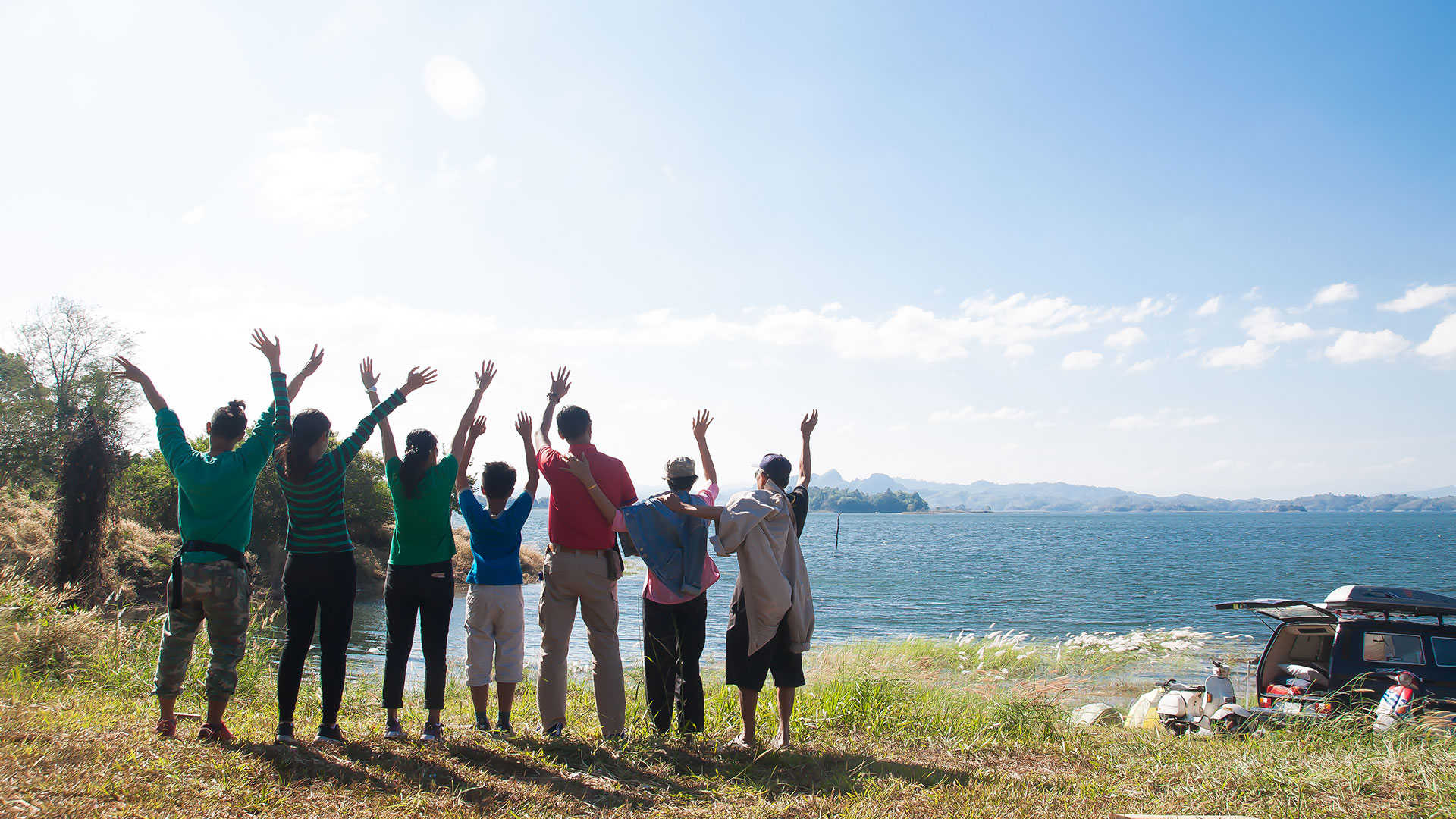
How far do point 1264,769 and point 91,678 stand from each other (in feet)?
31.6

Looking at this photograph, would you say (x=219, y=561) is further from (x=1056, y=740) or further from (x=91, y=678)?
(x=1056, y=740)

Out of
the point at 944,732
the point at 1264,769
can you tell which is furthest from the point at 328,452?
the point at 1264,769

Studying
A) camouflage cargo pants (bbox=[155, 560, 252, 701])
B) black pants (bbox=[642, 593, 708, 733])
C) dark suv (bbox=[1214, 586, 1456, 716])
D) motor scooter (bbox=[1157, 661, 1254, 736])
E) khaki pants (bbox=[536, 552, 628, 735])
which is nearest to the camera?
camouflage cargo pants (bbox=[155, 560, 252, 701])

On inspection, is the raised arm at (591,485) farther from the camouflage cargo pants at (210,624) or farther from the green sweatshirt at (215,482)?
the camouflage cargo pants at (210,624)

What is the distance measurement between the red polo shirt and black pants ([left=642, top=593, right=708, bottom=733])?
718mm

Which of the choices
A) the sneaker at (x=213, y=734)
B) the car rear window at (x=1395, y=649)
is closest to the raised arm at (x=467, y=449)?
the sneaker at (x=213, y=734)

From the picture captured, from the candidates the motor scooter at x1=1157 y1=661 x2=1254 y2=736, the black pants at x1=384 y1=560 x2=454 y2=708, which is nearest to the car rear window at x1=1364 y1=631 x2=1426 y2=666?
the motor scooter at x1=1157 y1=661 x2=1254 y2=736

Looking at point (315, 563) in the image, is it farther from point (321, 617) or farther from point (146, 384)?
point (146, 384)

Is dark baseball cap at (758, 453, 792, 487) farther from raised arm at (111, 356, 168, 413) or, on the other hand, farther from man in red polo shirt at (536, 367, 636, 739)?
raised arm at (111, 356, 168, 413)

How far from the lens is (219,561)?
462cm

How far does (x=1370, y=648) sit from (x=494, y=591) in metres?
9.70

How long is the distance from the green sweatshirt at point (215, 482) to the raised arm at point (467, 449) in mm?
1252

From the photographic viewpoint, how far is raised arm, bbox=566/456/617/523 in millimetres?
Answer: 5227

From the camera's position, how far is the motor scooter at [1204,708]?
8836mm
